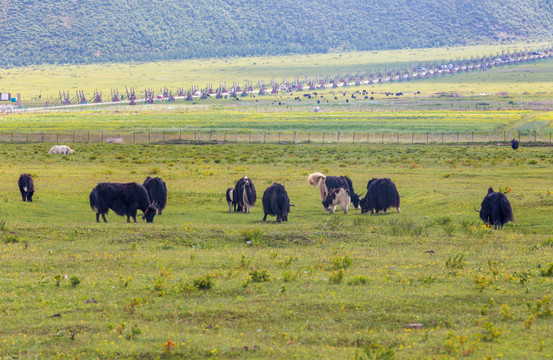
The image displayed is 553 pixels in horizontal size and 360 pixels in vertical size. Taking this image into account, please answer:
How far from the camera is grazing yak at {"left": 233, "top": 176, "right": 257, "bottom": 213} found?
23.9m

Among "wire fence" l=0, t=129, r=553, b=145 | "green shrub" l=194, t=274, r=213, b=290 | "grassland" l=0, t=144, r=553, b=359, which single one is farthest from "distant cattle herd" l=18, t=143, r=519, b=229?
"wire fence" l=0, t=129, r=553, b=145

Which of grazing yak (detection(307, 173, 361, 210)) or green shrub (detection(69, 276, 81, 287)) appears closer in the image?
green shrub (detection(69, 276, 81, 287))

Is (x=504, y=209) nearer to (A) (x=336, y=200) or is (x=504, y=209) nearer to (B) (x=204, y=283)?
(A) (x=336, y=200)

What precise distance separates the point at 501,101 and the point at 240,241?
397ft

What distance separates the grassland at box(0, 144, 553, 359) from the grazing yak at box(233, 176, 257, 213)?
59 centimetres

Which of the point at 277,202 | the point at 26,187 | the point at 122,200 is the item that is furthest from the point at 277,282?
the point at 26,187

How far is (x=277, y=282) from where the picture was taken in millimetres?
12484

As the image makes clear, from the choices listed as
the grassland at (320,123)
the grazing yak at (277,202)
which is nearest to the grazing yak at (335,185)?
the grazing yak at (277,202)

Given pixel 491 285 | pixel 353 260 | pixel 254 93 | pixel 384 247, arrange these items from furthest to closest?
pixel 254 93, pixel 384 247, pixel 353 260, pixel 491 285

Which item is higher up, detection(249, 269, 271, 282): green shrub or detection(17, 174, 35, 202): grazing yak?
detection(17, 174, 35, 202): grazing yak

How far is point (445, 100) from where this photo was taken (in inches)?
5448

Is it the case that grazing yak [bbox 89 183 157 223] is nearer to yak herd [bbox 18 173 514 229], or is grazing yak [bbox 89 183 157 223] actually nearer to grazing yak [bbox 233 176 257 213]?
yak herd [bbox 18 173 514 229]

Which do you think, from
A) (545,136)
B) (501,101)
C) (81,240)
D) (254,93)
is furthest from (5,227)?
(254,93)

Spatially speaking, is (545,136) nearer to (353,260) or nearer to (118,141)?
(118,141)
